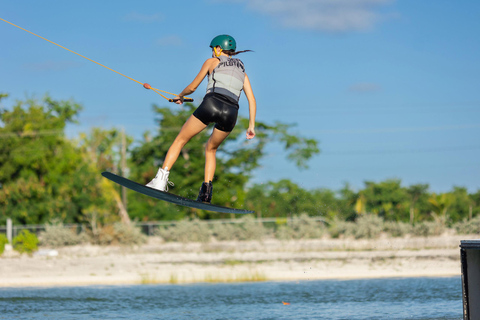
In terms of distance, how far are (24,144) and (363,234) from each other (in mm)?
23828

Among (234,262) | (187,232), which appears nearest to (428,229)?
(234,262)

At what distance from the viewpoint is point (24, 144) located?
139 feet

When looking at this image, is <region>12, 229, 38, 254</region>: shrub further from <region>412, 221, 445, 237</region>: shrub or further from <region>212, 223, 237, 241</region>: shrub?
<region>412, 221, 445, 237</region>: shrub

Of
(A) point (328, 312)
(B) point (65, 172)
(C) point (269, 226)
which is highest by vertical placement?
(B) point (65, 172)

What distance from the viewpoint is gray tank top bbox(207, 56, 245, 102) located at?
8.59m

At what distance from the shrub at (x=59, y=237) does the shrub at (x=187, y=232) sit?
13.7ft

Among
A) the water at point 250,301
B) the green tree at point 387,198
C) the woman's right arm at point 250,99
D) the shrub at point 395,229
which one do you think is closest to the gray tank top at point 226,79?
the woman's right arm at point 250,99

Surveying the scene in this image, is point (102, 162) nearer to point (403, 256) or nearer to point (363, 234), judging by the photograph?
point (363, 234)

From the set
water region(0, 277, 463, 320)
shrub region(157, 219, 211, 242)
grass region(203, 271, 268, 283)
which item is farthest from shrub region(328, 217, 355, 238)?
water region(0, 277, 463, 320)

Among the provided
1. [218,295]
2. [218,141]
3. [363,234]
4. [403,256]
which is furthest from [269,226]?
[218,141]

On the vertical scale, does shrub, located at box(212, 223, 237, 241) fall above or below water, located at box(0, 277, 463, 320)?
above

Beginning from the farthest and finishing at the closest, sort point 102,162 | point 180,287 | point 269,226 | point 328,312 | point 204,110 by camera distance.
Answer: point 102,162 → point 269,226 → point 180,287 → point 328,312 → point 204,110

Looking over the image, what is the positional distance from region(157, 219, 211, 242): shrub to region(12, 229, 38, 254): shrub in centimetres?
621

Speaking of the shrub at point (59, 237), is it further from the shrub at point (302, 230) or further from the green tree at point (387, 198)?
the green tree at point (387, 198)
